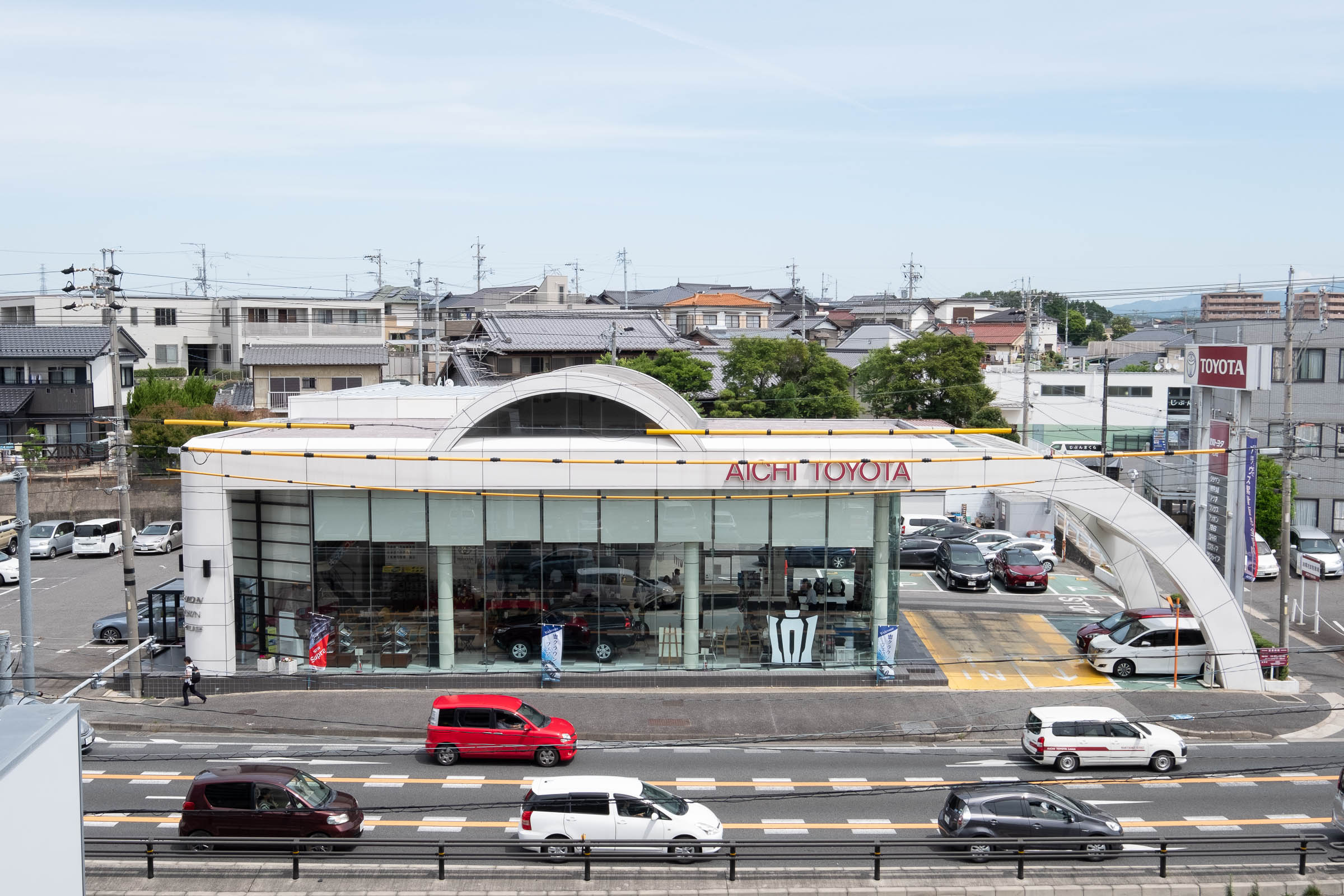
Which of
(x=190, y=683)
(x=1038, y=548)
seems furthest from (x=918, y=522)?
(x=190, y=683)

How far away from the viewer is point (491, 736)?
74.8ft

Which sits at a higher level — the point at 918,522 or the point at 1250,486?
the point at 1250,486

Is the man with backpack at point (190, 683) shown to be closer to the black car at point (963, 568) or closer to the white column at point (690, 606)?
the white column at point (690, 606)

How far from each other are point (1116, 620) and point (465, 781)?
18642 mm

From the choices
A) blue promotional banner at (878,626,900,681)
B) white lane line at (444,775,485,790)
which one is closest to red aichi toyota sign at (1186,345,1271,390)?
blue promotional banner at (878,626,900,681)

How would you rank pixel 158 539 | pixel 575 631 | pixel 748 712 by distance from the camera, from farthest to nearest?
pixel 158 539, pixel 575 631, pixel 748 712

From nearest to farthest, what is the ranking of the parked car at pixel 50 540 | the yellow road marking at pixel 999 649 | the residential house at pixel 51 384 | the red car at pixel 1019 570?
the yellow road marking at pixel 999 649 < the red car at pixel 1019 570 < the parked car at pixel 50 540 < the residential house at pixel 51 384

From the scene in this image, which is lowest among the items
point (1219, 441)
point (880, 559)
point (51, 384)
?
point (880, 559)

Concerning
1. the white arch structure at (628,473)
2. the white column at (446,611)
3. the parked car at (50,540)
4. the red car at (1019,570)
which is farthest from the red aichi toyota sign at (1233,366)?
the parked car at (50,540)

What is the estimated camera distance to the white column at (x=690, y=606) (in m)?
28.0

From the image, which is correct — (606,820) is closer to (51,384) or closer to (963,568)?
(963,568)

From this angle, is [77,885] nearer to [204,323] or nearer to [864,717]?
[864,717]

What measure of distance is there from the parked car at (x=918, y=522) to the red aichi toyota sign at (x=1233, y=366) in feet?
53.1

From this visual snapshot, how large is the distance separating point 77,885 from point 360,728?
15626 millimetres
